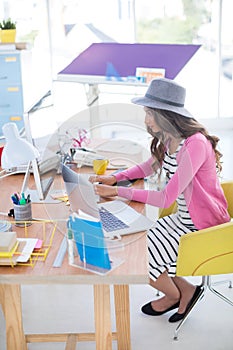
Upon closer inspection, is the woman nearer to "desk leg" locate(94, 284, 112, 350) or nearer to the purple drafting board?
"desk leg" locate(94, 284, 112, 350)

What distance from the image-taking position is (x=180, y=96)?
268 cm

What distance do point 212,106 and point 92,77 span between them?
84.4 inches

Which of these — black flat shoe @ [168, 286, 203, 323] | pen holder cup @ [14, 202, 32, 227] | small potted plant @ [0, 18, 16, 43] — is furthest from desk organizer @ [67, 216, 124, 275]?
small potted plant @ [0, 18, 16, 43]

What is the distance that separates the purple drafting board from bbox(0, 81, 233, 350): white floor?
2.27 meters

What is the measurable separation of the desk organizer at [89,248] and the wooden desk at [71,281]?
3 cm

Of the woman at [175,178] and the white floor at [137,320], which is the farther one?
the white floor at [137,320]

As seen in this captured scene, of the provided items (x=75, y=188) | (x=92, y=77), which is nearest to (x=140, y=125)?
(x=92, y=77)

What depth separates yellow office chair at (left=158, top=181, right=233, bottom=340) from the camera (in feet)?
8.31

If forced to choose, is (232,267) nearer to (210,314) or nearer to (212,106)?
(210,314)

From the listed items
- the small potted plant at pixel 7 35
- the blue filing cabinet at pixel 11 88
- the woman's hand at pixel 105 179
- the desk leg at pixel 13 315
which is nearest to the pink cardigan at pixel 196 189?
the woman's hand at pixel 105 179

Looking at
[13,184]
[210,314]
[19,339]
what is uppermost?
[13,184]

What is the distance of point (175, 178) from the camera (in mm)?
2559

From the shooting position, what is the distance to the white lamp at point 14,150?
2386 millimetres

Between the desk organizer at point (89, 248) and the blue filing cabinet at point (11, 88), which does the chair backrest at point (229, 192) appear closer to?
the desk organizer at point (89, 248)
